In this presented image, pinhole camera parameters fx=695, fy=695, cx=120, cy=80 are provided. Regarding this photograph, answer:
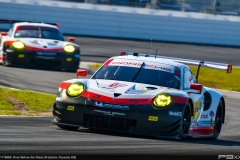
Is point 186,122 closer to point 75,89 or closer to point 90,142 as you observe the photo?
point 75,89

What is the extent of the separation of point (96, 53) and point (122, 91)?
17672mm

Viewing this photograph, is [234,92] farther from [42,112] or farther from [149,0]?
[149,0]

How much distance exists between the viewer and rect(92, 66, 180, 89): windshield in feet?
31.6

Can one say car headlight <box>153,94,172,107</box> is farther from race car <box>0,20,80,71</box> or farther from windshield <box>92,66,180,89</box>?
race car <box>0,20,80,71</box>

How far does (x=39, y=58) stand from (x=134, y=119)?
10793 millimetres

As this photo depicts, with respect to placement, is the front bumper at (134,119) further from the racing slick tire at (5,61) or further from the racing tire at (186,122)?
the racing slick tire at (5,61)

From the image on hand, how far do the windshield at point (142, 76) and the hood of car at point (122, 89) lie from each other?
27cm

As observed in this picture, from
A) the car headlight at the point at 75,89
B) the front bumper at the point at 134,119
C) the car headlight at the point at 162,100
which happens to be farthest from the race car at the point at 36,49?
the car headlight at the point at 162,100

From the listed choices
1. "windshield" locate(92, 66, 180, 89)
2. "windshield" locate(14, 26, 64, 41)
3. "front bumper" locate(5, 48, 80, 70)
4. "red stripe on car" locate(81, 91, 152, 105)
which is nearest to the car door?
"windshield" locate(92, 66, 180, 89)

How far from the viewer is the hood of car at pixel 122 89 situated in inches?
346

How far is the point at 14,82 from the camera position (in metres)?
15.9

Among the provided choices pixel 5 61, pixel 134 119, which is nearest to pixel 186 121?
pixel 134 119

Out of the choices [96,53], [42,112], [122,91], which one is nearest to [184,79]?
[122,91]

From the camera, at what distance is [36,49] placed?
62.3 ft
